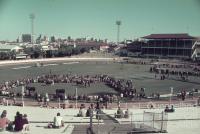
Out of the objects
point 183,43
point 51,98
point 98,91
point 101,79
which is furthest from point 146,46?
point 51,98

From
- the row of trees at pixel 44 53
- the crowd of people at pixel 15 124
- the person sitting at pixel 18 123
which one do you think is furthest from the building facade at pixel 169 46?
the person sitting at pixel 18 123

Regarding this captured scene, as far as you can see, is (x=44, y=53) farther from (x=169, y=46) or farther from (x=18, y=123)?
(x=18, y=123)

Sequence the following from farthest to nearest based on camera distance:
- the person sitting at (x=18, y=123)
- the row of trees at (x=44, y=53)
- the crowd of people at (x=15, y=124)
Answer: the row of trees at (x=44, y=53), the person sitting at (x=18, y=123), the crowd of people at (x=15, y=124)

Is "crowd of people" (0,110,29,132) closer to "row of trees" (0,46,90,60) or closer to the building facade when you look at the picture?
"row of trees" (0,46,90,60)

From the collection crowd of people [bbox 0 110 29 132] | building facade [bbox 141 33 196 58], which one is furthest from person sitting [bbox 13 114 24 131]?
building facade [bbox 141 33 196 58]

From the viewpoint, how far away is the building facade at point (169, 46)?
101644 millimetres

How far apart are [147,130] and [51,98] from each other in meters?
17.4

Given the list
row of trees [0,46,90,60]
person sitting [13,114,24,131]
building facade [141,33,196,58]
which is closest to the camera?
person sitting [13,114,24,131]

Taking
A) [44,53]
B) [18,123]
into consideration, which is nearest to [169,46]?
[44,53]

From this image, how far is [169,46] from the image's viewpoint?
105938 mm

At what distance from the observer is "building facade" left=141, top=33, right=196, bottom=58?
10164 cm

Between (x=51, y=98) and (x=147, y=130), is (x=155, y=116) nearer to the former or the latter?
(x=147, y=130)

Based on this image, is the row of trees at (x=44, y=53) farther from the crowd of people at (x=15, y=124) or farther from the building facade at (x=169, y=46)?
the crowd of people at (x=15, y=124)

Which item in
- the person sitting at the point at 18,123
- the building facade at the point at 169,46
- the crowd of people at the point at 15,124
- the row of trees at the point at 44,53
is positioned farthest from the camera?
the building facade at the point at 169,46
